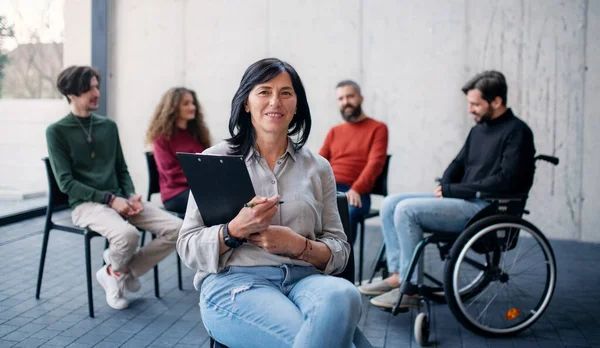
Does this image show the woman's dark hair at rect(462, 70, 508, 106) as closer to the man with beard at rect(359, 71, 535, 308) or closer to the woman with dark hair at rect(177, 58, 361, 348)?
the man with beard at rect(359, 71, 535, 308)

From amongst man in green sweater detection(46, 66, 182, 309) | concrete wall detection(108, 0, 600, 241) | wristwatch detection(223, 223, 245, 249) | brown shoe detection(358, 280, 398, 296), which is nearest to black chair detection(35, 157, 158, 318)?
man in green sweater detection(46, 66, 182, 309)

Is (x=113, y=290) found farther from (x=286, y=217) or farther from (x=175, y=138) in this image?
(x=286, y=217)

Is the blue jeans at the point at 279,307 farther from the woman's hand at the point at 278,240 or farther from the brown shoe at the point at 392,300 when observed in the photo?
the brown shoe at the point at 392,300

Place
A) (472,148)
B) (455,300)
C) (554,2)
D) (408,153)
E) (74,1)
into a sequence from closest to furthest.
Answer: (455,300), (472,148), (554,2), (408,153), (74,1)

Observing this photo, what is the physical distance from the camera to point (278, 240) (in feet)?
6.16

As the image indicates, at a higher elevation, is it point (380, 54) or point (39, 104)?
point (380, 54)

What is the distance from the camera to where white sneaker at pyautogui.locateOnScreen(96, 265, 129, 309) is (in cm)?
353

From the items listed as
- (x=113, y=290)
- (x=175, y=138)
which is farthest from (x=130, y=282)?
(x=175, y=138)

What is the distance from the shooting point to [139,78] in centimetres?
657

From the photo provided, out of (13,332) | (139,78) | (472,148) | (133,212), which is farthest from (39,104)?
(472,148)

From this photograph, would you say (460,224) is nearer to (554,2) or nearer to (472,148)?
(472,148)

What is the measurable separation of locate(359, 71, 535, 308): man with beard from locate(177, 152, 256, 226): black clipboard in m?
1.67

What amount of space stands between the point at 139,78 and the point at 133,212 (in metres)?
3.31

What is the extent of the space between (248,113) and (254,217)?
0.48 m
